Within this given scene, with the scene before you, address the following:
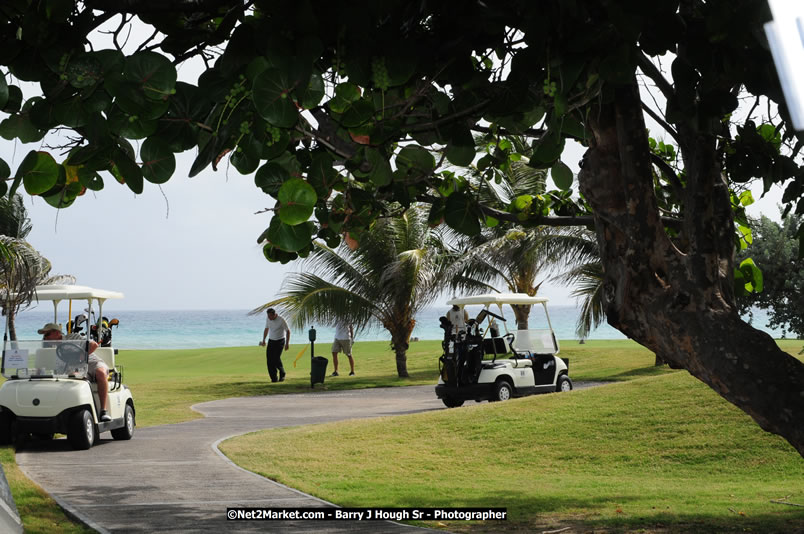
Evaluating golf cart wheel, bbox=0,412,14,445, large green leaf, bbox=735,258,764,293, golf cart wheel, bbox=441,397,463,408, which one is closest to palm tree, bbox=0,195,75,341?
golf cart wheel, bbox=441,397,463,408

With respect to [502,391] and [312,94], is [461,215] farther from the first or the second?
[502,391]

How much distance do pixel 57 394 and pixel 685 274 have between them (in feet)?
26.8

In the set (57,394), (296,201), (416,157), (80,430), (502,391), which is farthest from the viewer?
(502,391)

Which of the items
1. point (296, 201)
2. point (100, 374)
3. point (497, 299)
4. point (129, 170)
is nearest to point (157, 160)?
point (129, 170)

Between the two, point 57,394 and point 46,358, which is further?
point 46,358

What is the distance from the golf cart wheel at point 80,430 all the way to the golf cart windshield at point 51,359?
54cm

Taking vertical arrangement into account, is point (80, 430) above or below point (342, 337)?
below

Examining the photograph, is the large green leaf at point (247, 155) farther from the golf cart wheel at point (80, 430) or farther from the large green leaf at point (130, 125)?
the golf cart wheel at point (80, 430)

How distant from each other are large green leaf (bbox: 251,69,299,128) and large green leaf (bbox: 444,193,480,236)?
169 centimetres

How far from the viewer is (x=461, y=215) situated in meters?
3.92

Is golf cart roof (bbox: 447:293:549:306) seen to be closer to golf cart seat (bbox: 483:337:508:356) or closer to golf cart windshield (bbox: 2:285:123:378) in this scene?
golf cart seat (bbox: 483:337:508:356)

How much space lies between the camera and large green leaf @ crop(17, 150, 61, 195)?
239cm

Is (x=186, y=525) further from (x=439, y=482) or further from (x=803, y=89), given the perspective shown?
(x=803, y=89)

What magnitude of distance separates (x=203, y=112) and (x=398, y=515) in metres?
4.77
